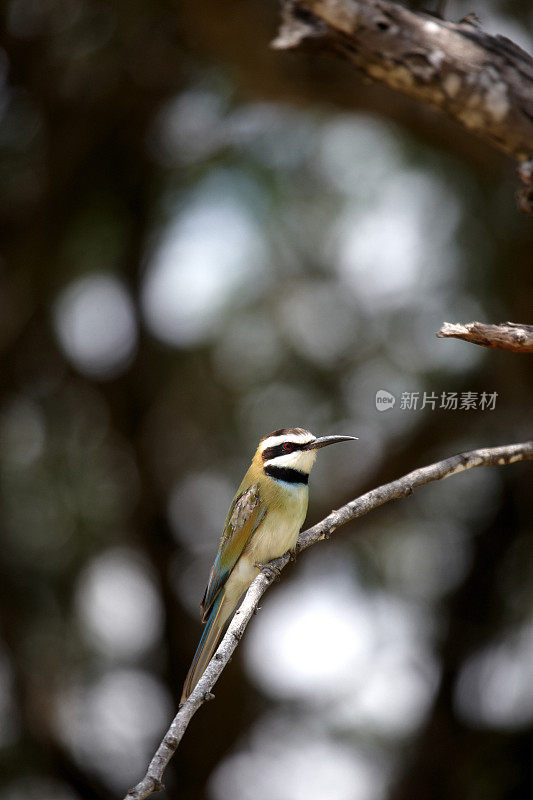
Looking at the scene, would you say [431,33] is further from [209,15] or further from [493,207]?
[493,207]

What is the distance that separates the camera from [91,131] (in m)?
4.15

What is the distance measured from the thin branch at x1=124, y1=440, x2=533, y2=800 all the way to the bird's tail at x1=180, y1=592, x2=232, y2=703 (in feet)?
0.59

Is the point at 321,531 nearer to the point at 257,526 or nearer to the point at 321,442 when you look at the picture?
the point at 321,442

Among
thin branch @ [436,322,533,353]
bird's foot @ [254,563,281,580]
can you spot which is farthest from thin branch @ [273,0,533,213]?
bird's foot @ [254,563,281,580]

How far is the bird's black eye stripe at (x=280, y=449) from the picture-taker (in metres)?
1.86

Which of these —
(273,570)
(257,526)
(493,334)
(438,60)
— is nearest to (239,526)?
(257,526)

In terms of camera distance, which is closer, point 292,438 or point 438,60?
point 292,438

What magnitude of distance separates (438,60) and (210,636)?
1.68m

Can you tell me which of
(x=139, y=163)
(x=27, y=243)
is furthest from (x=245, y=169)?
(x=27, y=243)

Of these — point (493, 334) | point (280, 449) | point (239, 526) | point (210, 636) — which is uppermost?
point (493, 334)

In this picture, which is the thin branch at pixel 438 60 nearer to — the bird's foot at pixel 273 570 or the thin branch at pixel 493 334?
the thin branch at pixel 493 334

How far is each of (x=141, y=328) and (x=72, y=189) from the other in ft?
2.89

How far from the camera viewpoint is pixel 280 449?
6.32ft

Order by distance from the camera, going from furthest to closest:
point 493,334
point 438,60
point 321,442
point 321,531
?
1. point 438,60
2. point 321,442
3. point 321,531
4. point 493,334
